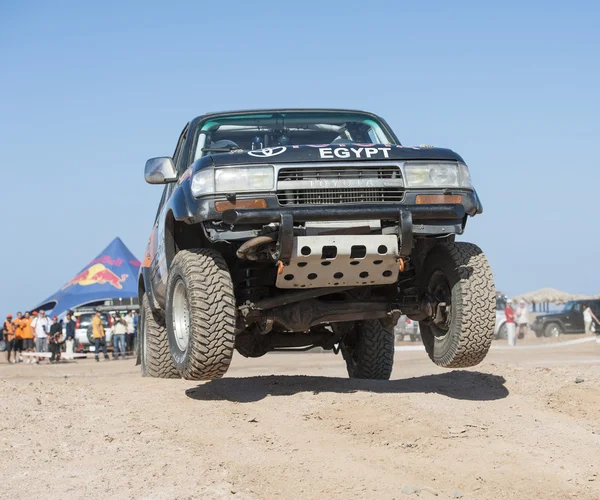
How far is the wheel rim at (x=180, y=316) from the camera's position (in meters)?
6.35

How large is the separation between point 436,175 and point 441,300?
107cm

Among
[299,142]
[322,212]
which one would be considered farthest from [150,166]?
[322,212]

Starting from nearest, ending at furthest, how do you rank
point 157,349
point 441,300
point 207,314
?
point 207,314 < point 441,300 < point 157,349

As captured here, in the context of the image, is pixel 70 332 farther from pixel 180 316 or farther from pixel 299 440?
pixel 299 440

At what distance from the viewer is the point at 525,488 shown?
450 centimetres

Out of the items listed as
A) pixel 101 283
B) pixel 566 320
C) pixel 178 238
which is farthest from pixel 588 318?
pixel 178 238

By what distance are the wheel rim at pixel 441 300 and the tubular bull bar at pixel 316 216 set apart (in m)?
0.80

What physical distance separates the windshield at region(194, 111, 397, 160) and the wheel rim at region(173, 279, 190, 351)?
1.36 metres

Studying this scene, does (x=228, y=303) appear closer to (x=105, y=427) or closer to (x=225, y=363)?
(x=225, y=363)

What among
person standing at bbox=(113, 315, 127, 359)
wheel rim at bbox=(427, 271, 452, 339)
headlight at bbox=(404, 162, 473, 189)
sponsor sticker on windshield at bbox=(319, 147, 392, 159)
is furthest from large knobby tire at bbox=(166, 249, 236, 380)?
person standing at bbox=(113, 315, 127, 359)

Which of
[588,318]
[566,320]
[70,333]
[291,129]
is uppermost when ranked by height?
[291,129]

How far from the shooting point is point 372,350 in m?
8.26

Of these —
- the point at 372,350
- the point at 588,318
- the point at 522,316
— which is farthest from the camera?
the point at 522,316

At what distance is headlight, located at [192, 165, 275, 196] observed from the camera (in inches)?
228
